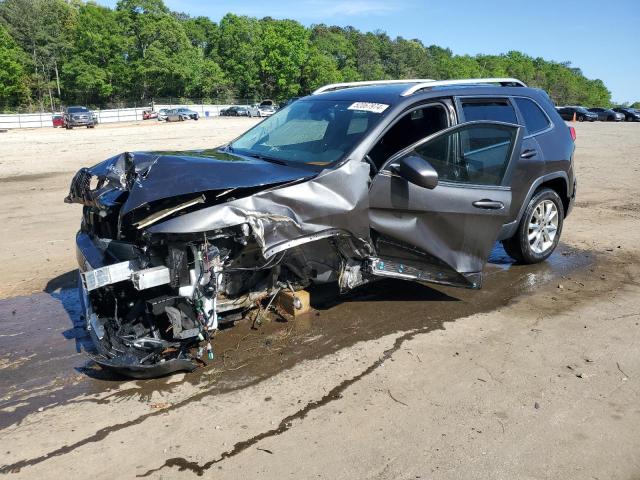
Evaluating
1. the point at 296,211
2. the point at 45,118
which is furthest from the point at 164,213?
the point at 45,118

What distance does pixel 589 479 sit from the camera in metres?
2.97

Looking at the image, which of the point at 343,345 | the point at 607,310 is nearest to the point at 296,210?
the point at 343,345

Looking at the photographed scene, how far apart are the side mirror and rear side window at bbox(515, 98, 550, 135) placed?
2.25 meters

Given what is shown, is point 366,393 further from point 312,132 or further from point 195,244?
point 312,132

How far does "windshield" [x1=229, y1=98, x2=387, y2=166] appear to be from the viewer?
4805 mm

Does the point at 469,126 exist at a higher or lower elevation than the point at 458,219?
higher

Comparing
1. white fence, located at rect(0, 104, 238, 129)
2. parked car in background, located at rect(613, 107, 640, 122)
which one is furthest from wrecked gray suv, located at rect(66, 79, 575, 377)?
parked car in background, located at rect(613, 107, 640, 122)

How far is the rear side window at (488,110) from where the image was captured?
17.8 feet

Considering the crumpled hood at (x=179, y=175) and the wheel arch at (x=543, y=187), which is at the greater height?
the crumpled hood at (x=179, y=175)

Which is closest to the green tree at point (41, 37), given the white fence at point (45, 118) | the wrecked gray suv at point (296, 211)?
the white fence at point (45, 118)

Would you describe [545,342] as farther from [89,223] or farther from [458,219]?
[89,223]

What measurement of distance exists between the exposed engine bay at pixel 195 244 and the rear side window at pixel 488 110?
157 cm

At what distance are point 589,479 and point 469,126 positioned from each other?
9.83ft

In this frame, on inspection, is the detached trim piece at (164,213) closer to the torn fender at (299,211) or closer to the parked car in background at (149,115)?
the torn fender at (299,211)
